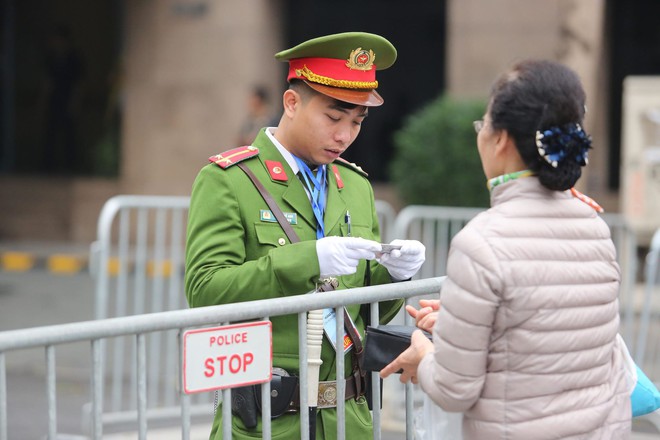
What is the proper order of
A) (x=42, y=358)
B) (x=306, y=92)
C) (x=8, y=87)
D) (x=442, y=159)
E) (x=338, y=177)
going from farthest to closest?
1. (x=8, y=87)
2. (x=442, y=159)
3. (x=42, y=358)
4. (x=338, y=177)
5. (x=306, y=92)

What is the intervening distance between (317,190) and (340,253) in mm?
438

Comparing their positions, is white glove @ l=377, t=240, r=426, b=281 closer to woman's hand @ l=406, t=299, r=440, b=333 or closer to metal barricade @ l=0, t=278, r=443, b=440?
metal barricade @ l=0, t=278, r=443, b=440

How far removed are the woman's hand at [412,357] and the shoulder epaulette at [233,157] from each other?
81 cm

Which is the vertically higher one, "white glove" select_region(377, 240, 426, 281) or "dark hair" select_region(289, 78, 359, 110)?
Answer: "dark hair" select_region(289, 78, 359, 110)

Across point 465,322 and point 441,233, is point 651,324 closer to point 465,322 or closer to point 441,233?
point 441,233

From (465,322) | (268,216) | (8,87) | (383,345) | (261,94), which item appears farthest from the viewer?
(8,87)

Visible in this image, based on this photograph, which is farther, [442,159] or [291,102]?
[442,159]

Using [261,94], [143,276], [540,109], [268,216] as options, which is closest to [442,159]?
[261,94]

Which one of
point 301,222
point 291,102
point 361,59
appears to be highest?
point 361,59

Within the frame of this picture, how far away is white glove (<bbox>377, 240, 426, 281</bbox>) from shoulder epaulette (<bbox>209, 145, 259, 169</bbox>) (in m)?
0.52

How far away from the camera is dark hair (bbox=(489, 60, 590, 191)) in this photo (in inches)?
117

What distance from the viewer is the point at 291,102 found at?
3852mm

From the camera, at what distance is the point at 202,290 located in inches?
142

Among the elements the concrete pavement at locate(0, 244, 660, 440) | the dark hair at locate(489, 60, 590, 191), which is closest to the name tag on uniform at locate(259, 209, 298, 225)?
the dark hair at locate(489, 60, 590, 191)
